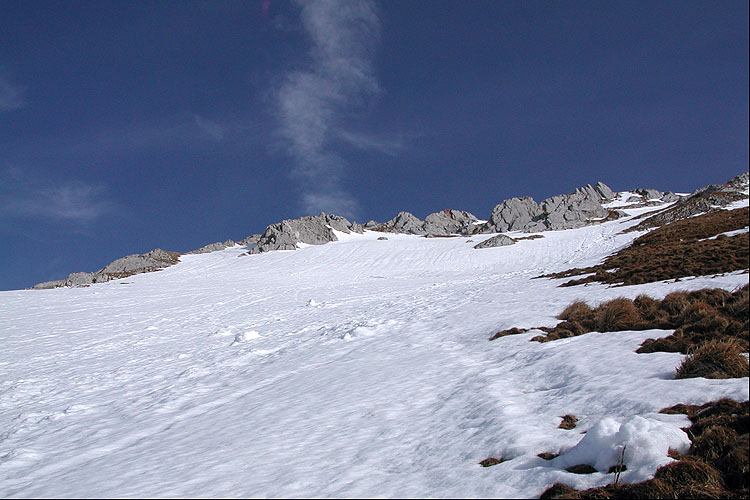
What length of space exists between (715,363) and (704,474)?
123 inches

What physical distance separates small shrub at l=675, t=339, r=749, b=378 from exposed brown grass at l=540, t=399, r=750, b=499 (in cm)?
166

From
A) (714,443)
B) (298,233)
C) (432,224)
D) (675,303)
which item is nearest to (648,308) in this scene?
(675,303)

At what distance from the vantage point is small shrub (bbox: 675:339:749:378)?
→ 5871 mm

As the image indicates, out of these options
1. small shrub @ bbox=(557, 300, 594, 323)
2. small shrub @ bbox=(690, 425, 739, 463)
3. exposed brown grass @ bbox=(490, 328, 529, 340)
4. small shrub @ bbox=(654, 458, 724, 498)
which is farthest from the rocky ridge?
small shrub @ bbox=(654, 458, 724, 498)

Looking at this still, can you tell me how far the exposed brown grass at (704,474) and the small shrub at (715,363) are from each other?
Result: 5.46ft

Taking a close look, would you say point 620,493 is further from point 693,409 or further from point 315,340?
point 315,340

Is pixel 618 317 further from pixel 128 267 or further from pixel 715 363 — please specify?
pixel 128 267

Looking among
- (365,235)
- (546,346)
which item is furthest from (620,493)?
(365,235)

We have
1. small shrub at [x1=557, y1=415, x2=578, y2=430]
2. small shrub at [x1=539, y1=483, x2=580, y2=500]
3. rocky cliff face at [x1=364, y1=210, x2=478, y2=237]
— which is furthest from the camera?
rocky cliff face at [x1=364, y1=210, x2=478, y2=237]

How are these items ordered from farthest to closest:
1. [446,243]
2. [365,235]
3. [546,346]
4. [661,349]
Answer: [365,235] → [446,243] → [546,346] → [661,349]

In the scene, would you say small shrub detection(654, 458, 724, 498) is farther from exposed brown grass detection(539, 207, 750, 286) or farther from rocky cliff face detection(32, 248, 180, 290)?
rocky cliff face detection(32, 248, 180, 290)

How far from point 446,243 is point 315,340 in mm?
54106

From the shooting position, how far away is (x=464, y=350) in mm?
11188

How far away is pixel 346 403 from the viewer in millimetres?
8172
